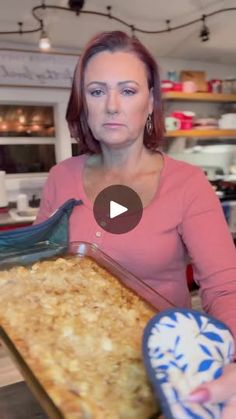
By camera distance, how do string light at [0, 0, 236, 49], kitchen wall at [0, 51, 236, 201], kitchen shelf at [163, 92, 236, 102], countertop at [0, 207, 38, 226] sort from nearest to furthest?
string light at [0, 0, 236, 49] < countertop at [0, 207, 38, 226] < kitchen wall at [0, 51, 236, 201] < kitchen shelf at [163, 92, 236, 102]

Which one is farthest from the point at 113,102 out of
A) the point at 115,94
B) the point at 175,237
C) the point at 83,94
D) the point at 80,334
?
the point at 80,334

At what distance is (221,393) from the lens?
1.12 feet

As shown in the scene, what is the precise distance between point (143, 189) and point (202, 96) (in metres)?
2.38

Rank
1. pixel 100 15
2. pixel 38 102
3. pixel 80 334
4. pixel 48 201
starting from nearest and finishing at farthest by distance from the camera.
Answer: pixel 80 334
pixel 48 201
pixel 100 15
pixel 38 102

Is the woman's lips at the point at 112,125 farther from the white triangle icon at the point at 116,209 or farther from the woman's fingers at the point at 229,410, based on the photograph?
the woman's fingers at the point at 229,410

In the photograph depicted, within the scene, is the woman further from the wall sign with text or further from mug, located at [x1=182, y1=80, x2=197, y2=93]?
mug, located at [x1=182, y1=80, x2=197, y2=93]

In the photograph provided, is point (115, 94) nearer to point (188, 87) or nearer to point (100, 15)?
point (100, 15)

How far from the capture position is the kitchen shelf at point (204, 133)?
287 centimetres

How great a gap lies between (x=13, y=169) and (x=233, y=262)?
242cm

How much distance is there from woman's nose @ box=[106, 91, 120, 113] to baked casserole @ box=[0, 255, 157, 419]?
305mm

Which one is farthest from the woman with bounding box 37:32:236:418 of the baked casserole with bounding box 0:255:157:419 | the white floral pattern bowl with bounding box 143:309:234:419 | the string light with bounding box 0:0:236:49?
the string light with bounding box 0:0:236:49

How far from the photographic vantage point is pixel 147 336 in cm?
38

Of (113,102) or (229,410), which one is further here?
(113,102)
